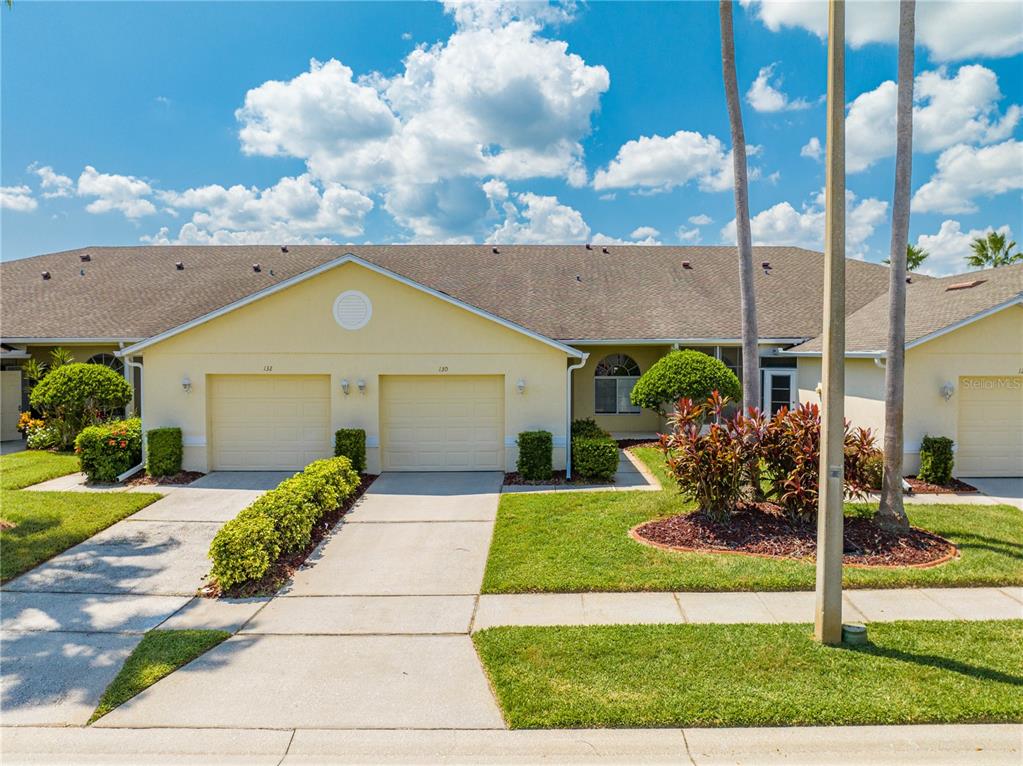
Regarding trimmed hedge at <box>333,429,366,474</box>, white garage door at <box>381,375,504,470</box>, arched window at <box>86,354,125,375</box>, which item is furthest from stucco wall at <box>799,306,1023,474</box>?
arched window at <box>86,354,125,375</box>

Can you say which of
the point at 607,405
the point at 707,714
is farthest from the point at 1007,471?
the point at 707,714

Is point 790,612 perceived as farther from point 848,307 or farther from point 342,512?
point 848,307

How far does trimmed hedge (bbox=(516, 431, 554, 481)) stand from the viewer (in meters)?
12.4

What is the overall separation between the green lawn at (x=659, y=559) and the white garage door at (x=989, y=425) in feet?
8.27

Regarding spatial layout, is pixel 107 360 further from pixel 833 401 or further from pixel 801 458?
pixel 833 401

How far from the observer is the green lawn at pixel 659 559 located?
6.89m

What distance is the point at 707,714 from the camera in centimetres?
437

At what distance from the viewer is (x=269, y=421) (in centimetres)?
1330

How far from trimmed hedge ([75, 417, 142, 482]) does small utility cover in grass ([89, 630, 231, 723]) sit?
25.4 feet

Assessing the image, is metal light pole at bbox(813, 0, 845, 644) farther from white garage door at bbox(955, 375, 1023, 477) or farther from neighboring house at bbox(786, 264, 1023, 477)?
white garage door at bbox(955, 375, 1023, 477)

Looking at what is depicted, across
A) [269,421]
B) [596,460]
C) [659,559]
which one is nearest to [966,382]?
[596,460]

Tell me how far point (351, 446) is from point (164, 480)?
3.96 m

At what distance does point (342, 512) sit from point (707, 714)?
24.0 ft

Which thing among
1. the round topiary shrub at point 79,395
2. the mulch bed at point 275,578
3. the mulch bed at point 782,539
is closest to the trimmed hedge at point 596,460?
the mulch bed at point 782,539
